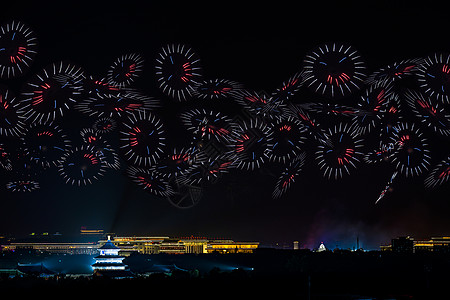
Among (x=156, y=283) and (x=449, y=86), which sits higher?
(x=449, y=86)

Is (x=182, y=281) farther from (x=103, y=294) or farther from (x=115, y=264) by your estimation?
(x=103, y=294)

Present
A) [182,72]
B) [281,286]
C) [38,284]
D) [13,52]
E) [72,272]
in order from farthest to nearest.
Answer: [72,272]
[281,286]
[38,284]
[182,72]
[13,52]

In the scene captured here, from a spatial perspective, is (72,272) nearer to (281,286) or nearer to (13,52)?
(281,286)

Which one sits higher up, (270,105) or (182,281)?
(270,105)

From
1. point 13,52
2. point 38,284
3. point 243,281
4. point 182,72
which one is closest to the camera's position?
point 13,52

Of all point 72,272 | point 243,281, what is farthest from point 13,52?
point 72,272

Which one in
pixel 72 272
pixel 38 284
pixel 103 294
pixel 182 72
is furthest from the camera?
pixel 72 272

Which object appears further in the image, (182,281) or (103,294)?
(182,281)

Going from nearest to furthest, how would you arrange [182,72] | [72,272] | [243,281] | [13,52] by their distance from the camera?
[13,52]
[182,72]
[243,281]
[72,272]

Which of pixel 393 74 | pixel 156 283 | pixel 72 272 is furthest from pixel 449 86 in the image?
pixel 72 272
